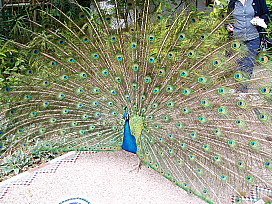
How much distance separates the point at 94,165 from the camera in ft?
10.9

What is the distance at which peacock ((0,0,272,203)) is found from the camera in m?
2.43

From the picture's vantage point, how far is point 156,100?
2.85m

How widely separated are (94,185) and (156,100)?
1.19 meters

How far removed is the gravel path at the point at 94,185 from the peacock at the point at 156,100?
33 cm

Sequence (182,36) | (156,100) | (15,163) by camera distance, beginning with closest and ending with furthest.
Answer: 1. (182,36)
2. (156,100)
3. (15,163)

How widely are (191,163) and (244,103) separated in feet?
2.53

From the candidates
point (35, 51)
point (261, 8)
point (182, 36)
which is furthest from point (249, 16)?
point (35, 51)

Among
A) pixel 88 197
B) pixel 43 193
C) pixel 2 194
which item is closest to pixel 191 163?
pixel 88 197

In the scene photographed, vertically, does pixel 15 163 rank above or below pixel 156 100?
below

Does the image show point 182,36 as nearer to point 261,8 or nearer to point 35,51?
point 261,8

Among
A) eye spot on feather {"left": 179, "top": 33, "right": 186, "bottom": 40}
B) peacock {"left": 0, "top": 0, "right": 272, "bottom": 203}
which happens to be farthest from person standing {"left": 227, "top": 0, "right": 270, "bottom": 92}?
eye spot on feather {"left": 179, "top": 33, "right": 186, "bottom": 40}

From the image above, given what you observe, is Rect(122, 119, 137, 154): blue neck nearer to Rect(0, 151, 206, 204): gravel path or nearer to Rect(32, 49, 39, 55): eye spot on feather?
Rect(0, 151, 206, 204): gravel path

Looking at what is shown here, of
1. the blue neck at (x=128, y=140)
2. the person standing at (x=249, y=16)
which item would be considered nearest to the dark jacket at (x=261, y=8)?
the person standing at (x=249, y=16)

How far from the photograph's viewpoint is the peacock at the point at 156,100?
2.43 metres
